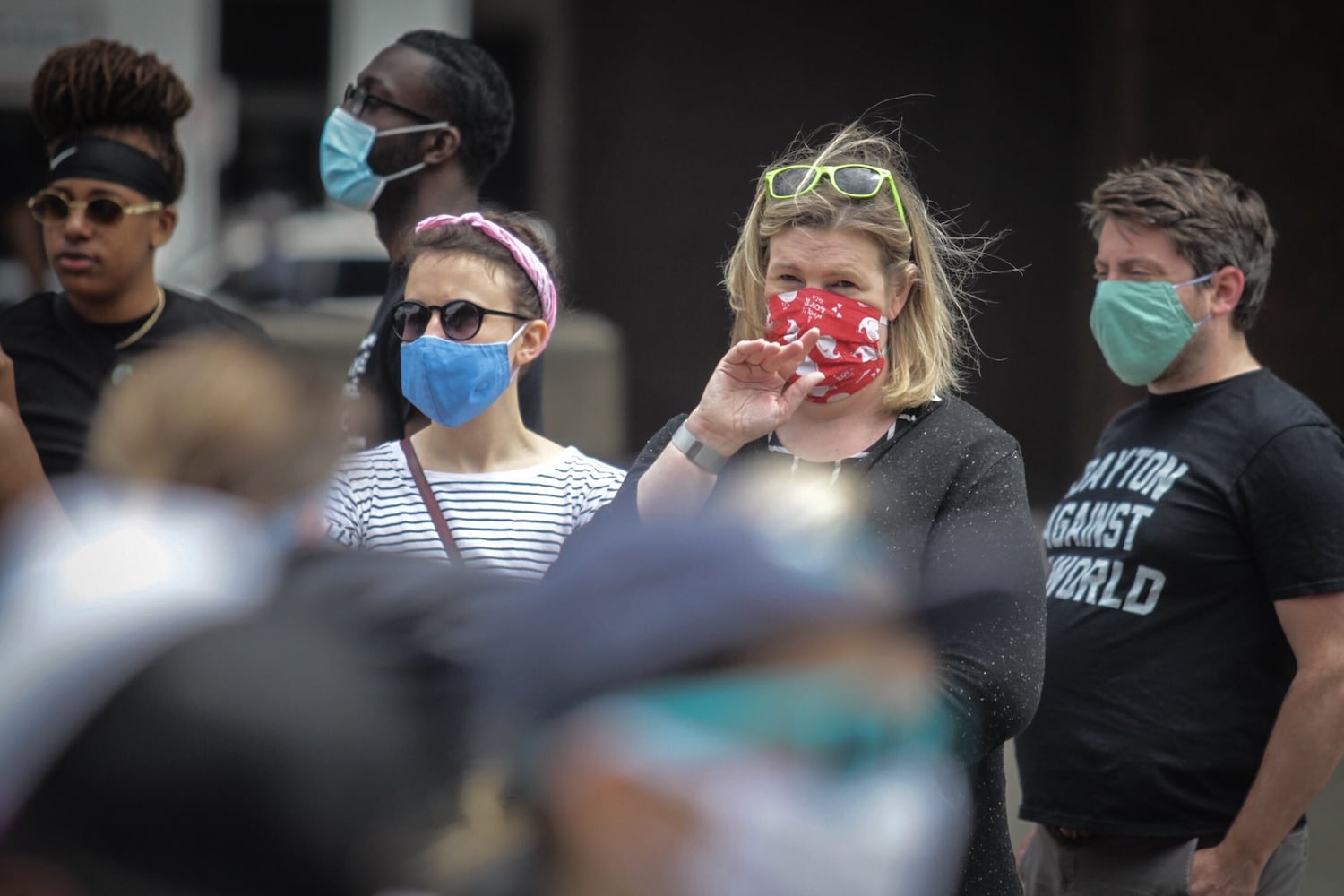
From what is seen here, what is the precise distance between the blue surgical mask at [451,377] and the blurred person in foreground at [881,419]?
46 cm

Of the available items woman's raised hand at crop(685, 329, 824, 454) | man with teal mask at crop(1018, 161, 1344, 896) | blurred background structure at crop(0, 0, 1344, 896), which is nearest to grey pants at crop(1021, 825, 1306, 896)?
man with teal mask at crop(1018, 161, 1344, 896)

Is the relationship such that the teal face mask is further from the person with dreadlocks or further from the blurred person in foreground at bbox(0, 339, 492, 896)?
the blurred person in foreground at bbox(0, 339, 492, 896)

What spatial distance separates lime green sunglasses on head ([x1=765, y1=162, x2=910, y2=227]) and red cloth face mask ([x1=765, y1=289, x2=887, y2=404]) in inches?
6.7

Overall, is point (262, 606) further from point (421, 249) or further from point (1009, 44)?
point (1009, 44)

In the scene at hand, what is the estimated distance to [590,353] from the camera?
6.58 metres

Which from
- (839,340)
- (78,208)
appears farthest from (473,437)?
(78,208)

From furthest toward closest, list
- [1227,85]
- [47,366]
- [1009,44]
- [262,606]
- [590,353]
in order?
[1009,44] → [1227,85] → [590,353] → [47,366] → [262,606]

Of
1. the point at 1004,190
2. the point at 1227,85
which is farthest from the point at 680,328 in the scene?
the point at 1227,85

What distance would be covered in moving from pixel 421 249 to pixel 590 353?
11.0 ft

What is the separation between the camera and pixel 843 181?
9.00ft

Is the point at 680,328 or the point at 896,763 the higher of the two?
the point at 896,763

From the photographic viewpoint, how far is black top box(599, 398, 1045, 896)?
2340 millimetres

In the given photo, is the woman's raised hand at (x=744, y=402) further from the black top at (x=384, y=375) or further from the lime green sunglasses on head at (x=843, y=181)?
the black top at (x=384, y=375)

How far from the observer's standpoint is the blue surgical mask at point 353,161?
3799 mm
